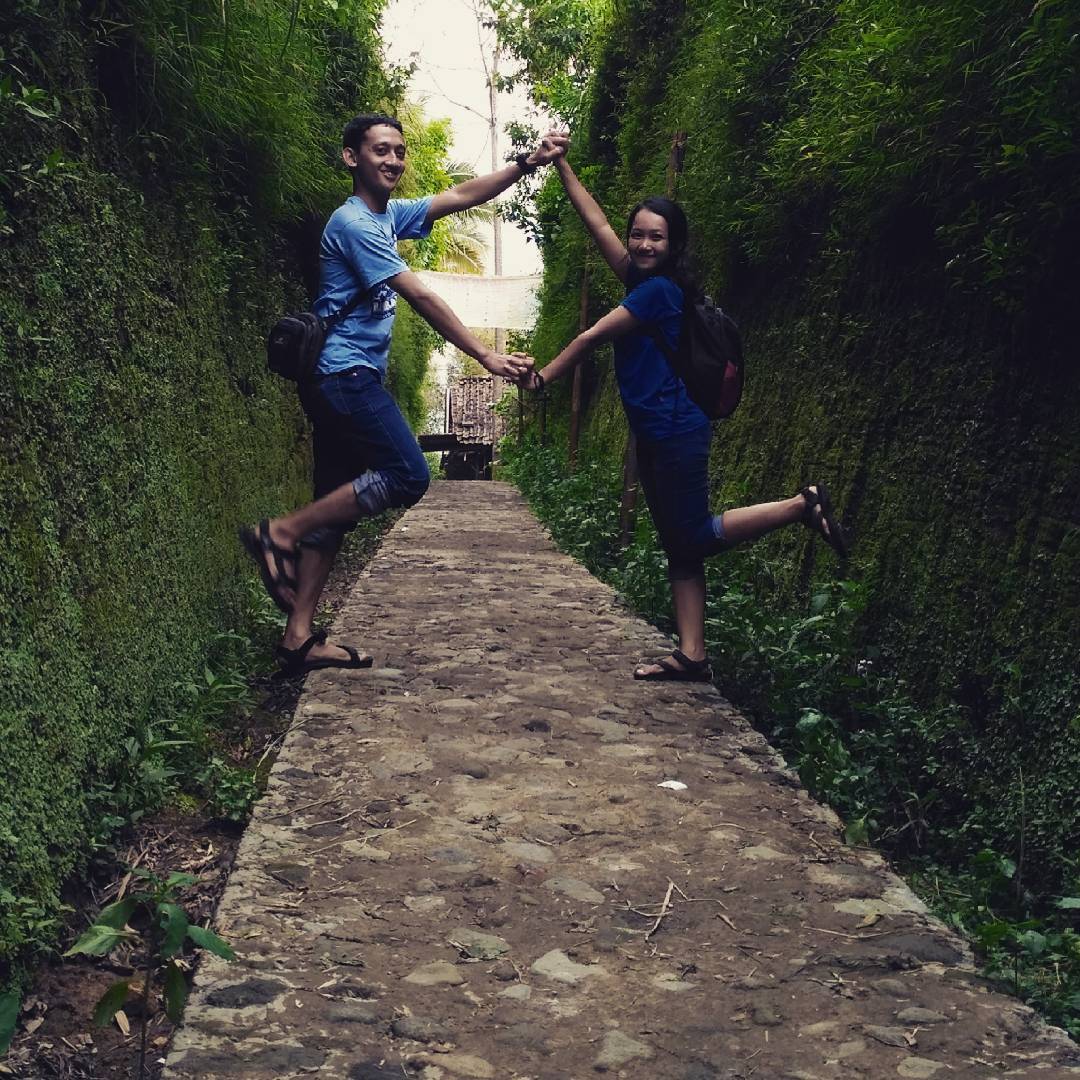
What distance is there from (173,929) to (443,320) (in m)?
2.89

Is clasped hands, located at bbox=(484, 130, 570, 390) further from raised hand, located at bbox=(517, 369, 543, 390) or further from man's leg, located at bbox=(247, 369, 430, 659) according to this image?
man's leg, located at bbox=(247, 369, 430, 659)

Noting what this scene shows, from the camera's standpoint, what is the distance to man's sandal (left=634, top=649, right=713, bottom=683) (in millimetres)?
4426

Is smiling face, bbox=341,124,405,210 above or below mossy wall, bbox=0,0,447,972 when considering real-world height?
above

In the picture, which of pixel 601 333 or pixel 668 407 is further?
pixel 668 407

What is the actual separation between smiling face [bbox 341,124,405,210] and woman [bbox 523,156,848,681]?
33.7 inches

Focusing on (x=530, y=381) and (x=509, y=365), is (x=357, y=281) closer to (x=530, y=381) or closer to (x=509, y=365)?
(x=509, y=365)

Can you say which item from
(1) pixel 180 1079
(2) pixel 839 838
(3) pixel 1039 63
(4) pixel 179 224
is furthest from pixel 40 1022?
(3) pixel 1039 63

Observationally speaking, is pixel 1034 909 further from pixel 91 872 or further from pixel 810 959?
pixel 91 872

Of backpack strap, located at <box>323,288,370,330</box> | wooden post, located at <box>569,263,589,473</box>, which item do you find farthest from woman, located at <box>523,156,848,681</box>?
wooden post, located at <box>569,263,589,473</box>

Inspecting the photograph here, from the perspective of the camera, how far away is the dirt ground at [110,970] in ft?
6.46

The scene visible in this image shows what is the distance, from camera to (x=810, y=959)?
91.0 inches

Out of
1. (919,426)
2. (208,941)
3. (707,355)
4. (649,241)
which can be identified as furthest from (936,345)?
(208,941)

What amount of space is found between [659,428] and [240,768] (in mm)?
2021

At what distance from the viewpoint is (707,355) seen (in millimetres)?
4191
